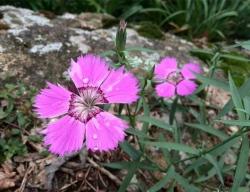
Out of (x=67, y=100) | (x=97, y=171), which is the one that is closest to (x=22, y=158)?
(x=97, y=171)

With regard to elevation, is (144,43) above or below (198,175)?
above

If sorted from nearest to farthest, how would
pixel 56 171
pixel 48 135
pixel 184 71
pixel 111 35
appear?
1. pixel 48 135
2. pixel 56 171
3. pixel 184 71
4. pixel 111 35

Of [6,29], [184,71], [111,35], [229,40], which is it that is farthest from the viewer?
[229,40]

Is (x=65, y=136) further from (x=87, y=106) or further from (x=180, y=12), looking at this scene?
(x=180, y=12)

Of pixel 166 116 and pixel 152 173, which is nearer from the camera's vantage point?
Result: pixel 152 173

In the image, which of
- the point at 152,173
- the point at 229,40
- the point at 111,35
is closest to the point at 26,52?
the point at 111,35

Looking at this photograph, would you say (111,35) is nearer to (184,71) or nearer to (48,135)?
(184,71)

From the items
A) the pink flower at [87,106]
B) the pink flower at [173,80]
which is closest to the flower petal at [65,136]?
the pink flower at [87,106]
